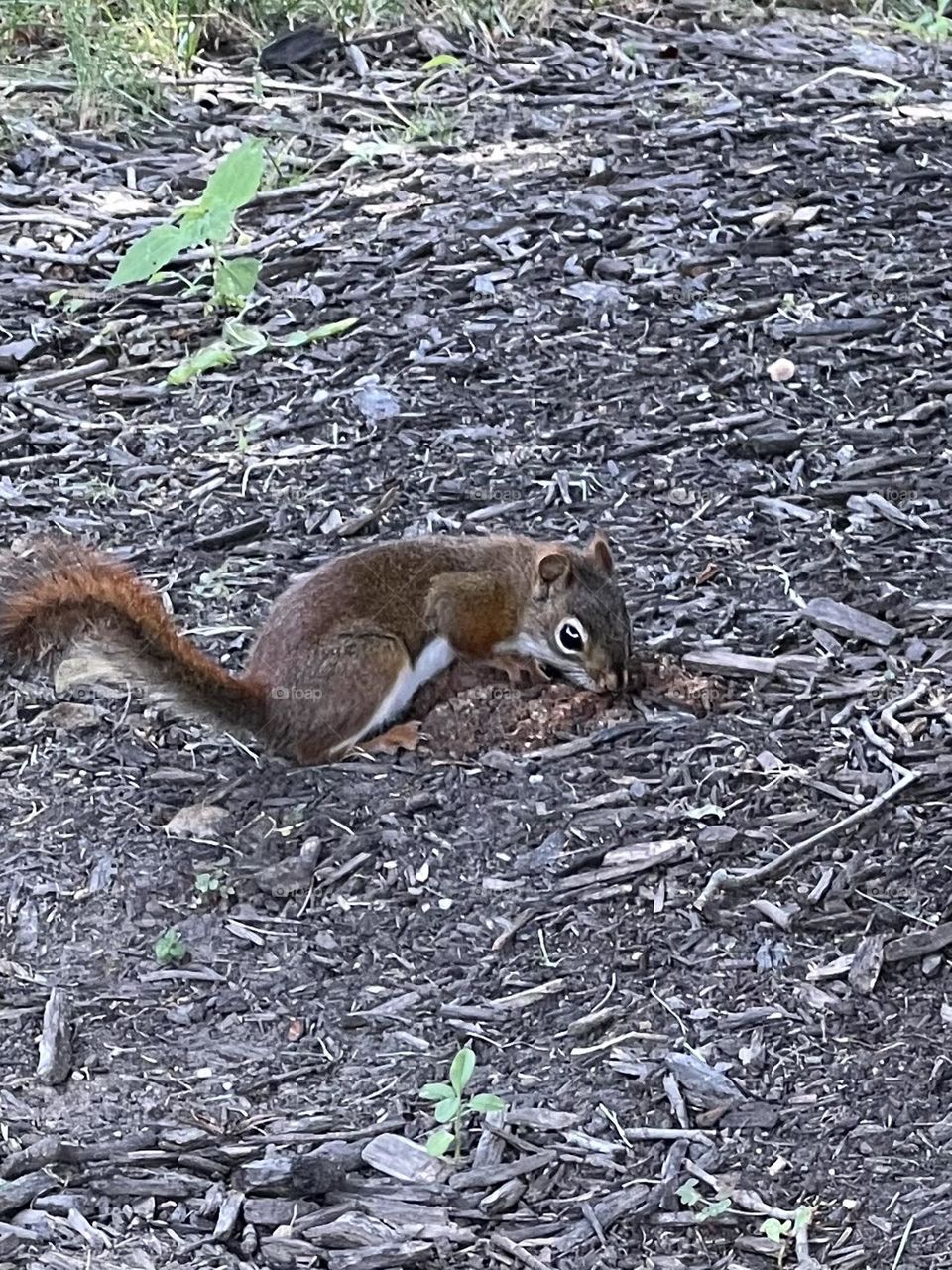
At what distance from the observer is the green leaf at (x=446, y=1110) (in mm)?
2953

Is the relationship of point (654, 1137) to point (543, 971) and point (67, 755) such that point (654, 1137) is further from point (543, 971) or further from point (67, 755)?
point (67, 755)

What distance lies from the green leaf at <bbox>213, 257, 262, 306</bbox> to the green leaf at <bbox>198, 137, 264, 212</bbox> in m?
0.30

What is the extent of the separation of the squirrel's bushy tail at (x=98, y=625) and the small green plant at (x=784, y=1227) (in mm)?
1588

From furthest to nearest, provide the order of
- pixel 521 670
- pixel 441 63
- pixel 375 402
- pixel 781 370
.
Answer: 1. pixel 441 63
2. pixel 375 402
3. pixel 781 370
4. pixel 521 670

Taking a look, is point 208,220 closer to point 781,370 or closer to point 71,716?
point 781,370

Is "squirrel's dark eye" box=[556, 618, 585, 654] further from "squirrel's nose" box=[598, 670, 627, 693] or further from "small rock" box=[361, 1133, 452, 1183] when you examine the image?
"small rock" box=[361, 1133, 452, 1183]

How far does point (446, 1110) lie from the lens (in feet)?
9.72

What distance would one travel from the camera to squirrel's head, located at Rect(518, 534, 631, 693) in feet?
13.1

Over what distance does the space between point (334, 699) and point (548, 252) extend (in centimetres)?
205

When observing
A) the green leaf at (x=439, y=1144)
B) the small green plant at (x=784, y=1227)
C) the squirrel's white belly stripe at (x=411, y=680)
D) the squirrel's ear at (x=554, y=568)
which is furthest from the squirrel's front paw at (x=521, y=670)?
the small green plant at (x=784, y=1227)

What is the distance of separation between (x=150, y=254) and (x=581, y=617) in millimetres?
1901

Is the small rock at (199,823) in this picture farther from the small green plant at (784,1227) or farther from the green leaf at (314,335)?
the green leaf at (314,335)

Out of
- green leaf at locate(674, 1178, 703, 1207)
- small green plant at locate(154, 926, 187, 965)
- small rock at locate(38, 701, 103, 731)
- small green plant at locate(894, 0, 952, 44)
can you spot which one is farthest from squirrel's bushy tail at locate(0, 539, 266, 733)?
small green plant at locate(894, 0, 952, 44)

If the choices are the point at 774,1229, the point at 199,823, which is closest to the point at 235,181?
the point at 199,823
